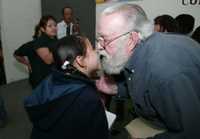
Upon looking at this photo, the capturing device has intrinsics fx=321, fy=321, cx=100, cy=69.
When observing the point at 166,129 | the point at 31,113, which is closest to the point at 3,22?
the point at 31,113

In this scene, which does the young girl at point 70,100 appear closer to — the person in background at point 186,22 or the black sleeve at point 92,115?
the black sleeve at point 92,115

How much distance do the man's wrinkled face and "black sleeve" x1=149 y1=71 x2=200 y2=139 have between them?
337mm

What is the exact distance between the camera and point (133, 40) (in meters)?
1.50

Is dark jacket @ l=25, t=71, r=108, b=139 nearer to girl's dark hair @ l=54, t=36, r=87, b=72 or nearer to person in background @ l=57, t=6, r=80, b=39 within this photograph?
girl's dark hair @ l=54, t=36, r=87, b=72

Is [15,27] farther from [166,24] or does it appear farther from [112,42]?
[112,42]

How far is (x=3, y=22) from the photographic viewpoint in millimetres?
5812

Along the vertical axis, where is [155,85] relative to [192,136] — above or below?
above

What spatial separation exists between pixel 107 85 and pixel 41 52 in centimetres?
154

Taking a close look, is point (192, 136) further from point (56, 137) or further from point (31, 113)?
point (31, 113)

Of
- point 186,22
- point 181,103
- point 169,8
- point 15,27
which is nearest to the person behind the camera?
point 181,103

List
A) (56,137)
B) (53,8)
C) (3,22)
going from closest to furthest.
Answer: (56,137), (3,22), (53,8)

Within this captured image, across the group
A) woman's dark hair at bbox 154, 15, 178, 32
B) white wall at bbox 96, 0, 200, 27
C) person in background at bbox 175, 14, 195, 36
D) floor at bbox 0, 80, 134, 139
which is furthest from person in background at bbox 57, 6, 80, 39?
woman's dark hair at bbox 154, 15, 178, 32

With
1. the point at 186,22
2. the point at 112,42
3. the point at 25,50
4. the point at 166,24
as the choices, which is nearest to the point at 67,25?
the point at 25,50

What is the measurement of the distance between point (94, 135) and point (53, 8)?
5176 mm
